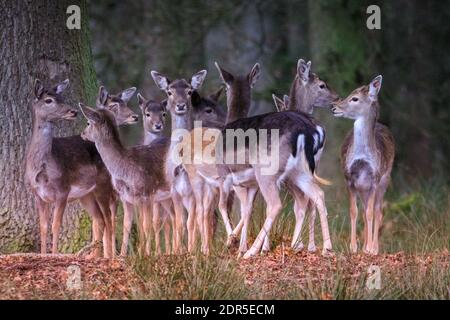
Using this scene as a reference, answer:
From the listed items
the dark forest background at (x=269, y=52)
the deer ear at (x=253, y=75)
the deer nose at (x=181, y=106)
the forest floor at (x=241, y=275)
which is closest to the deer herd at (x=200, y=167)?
the deer nose at (x=181, y=106)

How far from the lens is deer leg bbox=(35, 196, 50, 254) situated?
9.65 m

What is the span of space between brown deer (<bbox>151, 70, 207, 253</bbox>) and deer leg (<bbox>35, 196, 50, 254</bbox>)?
1094 mm

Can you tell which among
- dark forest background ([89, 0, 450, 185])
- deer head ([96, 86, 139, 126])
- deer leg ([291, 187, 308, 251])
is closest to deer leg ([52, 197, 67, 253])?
deer head ([96, 86, 139, 126])

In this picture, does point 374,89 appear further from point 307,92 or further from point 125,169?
point 125,169

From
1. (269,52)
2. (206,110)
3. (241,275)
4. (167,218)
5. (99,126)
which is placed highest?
(269,52)

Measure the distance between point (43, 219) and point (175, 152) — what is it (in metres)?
1.29

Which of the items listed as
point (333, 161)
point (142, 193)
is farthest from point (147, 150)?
point (333, 161)

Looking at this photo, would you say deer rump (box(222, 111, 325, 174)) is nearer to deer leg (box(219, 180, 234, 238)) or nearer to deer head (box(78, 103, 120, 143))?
deer leg (box(219, 180, 234, 238))

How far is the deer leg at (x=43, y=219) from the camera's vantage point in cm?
965

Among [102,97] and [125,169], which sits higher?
[102,97]

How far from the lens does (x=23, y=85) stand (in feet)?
33.1

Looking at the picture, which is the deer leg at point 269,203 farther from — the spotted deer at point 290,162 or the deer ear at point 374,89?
the deer ear at point 374,89

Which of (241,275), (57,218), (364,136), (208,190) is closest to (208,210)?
(208,190)

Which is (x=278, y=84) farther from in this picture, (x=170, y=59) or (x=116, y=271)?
(x=116, y=271)
